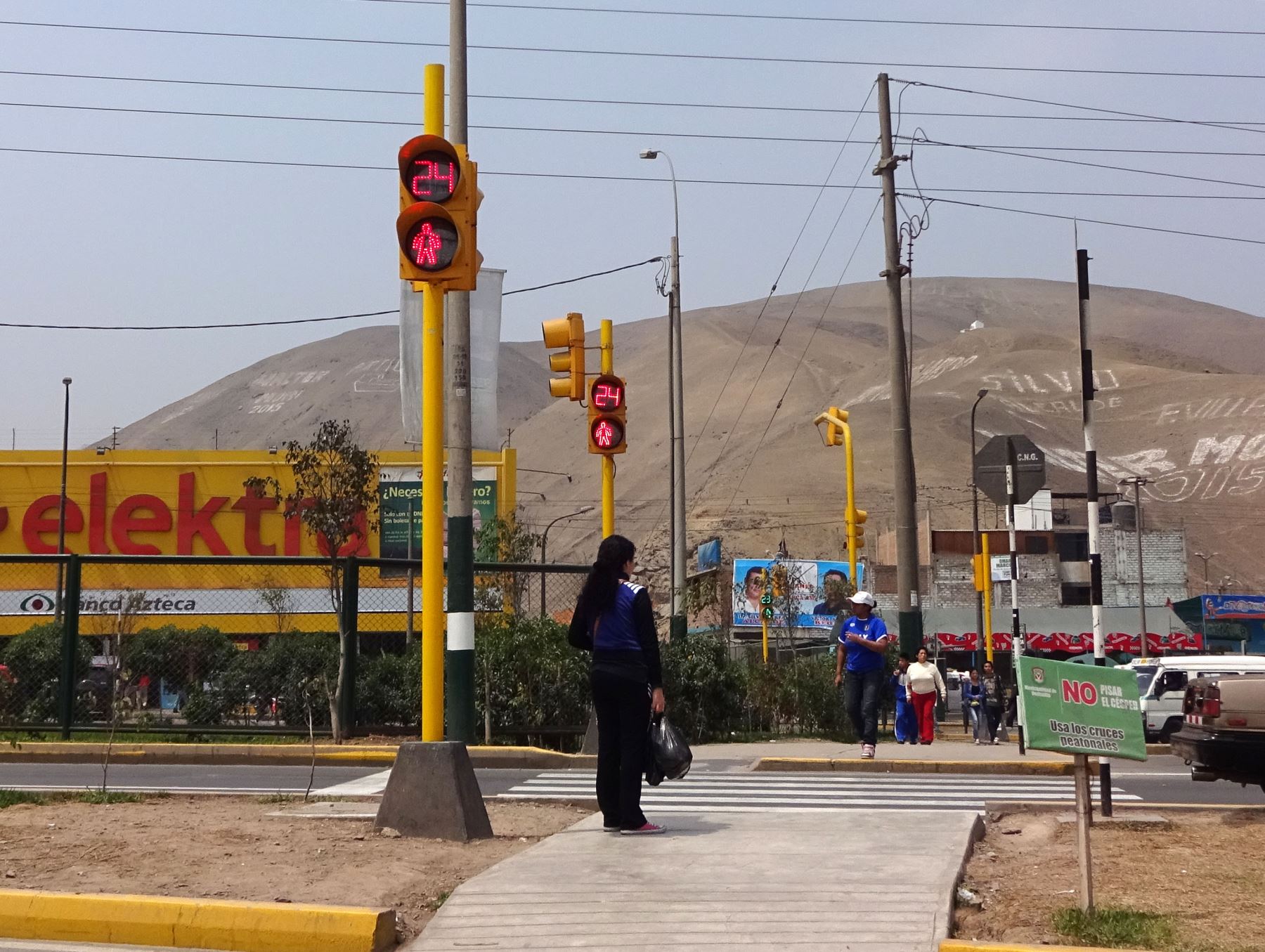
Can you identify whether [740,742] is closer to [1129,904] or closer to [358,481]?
[358,481]

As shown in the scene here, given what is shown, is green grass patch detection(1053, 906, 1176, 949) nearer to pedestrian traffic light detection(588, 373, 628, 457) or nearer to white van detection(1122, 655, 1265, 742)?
pedestrian traffic light detection(588, 373, 628, 457)

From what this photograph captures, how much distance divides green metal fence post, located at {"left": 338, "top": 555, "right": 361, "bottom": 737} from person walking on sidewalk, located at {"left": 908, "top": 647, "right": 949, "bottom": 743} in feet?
24.9

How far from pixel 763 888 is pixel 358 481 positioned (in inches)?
543

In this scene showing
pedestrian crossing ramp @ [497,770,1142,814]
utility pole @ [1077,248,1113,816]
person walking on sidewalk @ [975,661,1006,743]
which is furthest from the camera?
person walking on sidewalk @ [975,661,1006,743]

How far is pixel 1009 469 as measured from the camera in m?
19.5

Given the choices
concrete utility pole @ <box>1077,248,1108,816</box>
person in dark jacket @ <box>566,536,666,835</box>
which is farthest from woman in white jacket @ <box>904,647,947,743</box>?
person in dark jacket @ <box>566,536,666,835</box>

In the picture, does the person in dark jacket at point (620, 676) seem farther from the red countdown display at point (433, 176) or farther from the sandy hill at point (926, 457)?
the sandy hill at point (926, 457)

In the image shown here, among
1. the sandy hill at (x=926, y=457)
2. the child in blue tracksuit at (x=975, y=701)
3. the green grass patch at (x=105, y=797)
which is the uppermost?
the sandy hill at (x=926, y=457)

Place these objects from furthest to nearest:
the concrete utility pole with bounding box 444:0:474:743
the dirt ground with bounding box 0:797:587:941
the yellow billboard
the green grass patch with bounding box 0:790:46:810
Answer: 1. the yellow billboard
2. the concrete utility pole with bounding box 444:0:474:743
3. the green grass patch with bounding box 0:790:46:810
4. the dirt ground with bounding box 0:797:587:941

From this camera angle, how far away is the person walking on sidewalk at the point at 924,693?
65.4 ft

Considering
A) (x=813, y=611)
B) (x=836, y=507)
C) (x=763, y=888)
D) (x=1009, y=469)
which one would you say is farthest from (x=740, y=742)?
(x=836, y=507)

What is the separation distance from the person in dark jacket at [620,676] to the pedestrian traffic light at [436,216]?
191 centimetres

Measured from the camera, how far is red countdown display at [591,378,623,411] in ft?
49.9

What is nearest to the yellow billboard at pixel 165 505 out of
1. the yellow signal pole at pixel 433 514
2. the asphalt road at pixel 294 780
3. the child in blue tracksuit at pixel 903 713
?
the child in blue tracksuit at pixel 903 713
